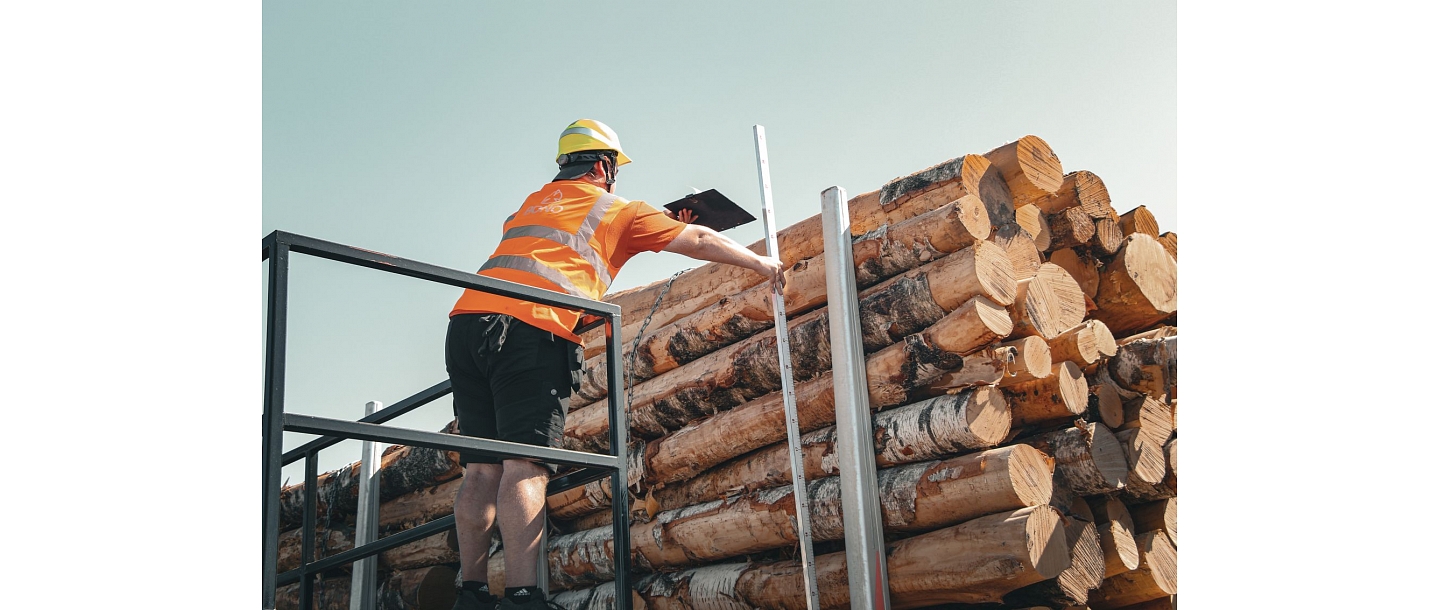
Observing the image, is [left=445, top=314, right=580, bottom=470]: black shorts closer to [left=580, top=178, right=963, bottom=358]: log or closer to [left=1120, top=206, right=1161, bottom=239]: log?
[left=580, top=178, right=963, bottom=358]: log

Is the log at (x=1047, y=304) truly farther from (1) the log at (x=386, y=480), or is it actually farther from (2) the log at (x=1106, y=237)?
(1) the log at (x=386, y=480)

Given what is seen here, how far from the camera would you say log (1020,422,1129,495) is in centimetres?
540

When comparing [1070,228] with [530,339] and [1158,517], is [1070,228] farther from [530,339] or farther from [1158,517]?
[530,339]

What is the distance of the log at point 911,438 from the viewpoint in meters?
5.12

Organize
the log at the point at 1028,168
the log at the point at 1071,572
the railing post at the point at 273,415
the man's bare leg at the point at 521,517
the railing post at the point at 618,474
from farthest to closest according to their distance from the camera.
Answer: the log at the point at 1028,168 < the log at the point at 1071,572 < the man's bare leg at the point at 521,517 < the railing post at the point at 618,474 < the railing post at the point at 273,415

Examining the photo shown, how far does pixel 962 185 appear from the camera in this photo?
573cm

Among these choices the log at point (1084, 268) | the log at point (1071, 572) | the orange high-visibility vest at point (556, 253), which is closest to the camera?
the orange high-visibility vest at point (556, 253)

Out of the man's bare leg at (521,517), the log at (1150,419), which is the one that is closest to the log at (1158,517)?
the log at (1150,419)

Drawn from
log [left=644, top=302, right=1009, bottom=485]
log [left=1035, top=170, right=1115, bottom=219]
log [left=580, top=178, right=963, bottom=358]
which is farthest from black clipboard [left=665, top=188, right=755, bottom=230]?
log [left=1035, top=170, right=1115, bottom=219]

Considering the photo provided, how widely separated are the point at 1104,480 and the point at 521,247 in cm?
294

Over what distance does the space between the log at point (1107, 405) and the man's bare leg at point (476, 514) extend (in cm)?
299

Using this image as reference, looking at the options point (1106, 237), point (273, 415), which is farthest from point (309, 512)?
point (1106, 237)

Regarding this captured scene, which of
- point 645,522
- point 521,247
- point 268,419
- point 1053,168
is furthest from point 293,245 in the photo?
point 1053,168

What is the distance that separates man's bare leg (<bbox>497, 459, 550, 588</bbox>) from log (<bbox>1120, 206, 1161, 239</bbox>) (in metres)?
3.83
